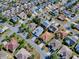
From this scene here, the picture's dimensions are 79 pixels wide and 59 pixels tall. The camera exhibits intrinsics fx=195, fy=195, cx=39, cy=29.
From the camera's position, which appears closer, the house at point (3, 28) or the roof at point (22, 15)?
the house at point (3, 28)

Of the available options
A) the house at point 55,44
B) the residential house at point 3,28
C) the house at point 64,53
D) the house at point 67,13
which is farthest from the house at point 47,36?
the house at point 67,13

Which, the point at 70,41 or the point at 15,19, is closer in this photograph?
the point at 70,41

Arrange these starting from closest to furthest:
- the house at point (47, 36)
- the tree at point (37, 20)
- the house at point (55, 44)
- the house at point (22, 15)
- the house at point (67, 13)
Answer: the house at point (55, 44)
the house at point (47, 36)
the tree at point (37, 20)
the house at point (22, 15)
the house at point (67, 13)

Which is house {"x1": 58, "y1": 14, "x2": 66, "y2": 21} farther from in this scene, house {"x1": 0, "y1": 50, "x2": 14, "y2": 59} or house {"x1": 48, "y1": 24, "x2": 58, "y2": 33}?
house {"x1": 0, "y1": 50, "x2": 14, "y2": 59}

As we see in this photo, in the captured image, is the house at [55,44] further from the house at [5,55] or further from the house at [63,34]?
the house at [5,55]

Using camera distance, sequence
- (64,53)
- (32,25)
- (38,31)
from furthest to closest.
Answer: (32,25) < (38,31) < (64,53)

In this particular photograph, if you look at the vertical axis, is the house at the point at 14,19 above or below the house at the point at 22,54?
above

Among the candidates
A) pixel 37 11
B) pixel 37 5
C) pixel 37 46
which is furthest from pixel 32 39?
pixel 37 5

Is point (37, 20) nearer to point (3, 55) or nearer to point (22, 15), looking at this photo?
point (22, 15)

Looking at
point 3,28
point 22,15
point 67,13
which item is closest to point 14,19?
point 22,15
